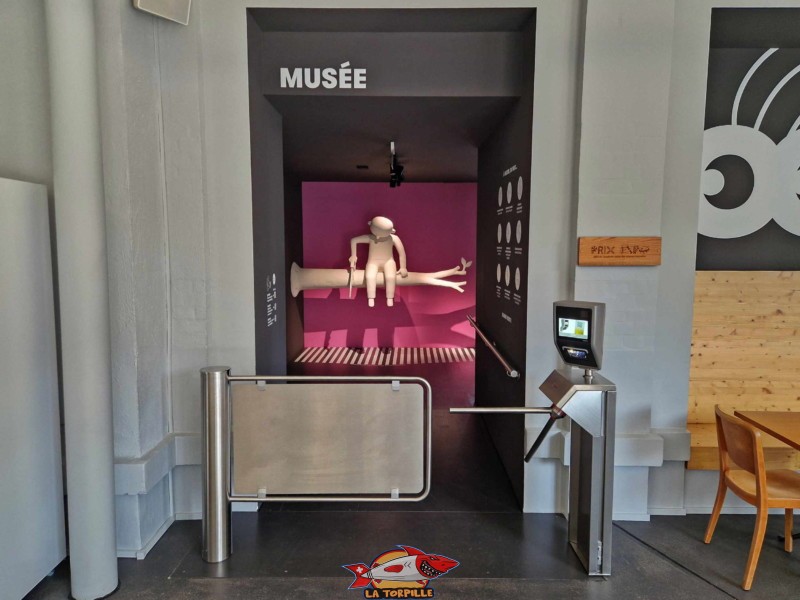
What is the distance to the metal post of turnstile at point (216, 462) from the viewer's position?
2395mm

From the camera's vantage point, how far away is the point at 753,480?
97.7 inches

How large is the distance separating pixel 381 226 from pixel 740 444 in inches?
174

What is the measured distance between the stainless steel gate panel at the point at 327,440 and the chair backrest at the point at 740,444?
1.47m

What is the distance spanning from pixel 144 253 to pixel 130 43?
1.03 meters

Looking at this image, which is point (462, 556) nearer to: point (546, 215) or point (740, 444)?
point (740, 444)

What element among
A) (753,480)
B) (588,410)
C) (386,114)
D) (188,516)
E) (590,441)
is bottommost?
(188,516)

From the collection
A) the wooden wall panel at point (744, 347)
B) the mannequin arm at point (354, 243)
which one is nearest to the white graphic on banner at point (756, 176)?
the wooden wall panel at point (744, 347)

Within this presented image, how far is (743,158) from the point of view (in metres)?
→ 2.90

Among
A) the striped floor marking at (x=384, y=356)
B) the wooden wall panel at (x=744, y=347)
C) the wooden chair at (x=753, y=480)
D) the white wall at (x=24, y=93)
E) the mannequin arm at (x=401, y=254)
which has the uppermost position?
the white wall at (x=24, y=93)

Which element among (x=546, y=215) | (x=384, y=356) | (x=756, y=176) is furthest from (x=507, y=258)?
(x=384, y=356)

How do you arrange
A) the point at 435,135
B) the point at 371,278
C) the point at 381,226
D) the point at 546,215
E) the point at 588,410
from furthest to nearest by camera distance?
the point at 371,278 < the point at 381,226 < the point at 435,135 < the point at 546,215 < the point at 588,410

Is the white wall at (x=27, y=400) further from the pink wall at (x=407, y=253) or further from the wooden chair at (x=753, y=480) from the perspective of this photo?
the pink wall at (x=407, y=253)

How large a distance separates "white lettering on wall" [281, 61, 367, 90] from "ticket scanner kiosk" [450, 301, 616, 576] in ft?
5.90

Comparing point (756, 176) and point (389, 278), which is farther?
point (389, 278)
